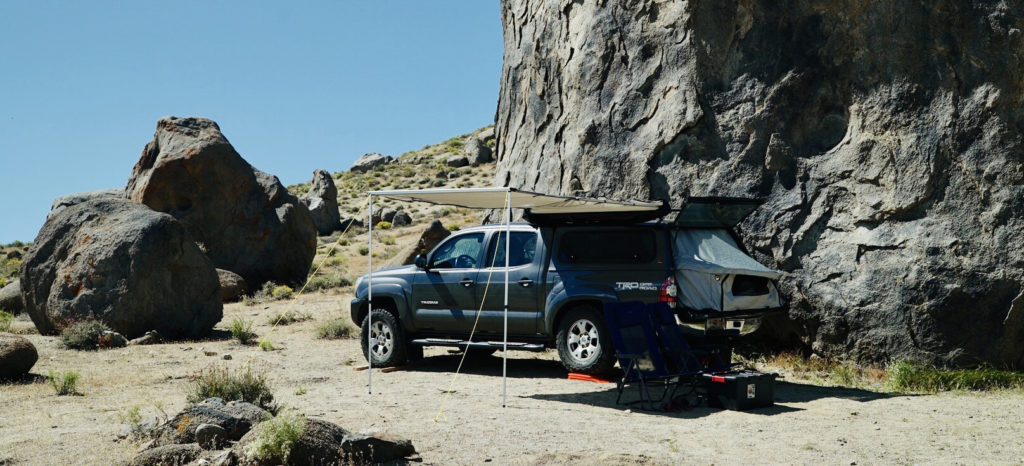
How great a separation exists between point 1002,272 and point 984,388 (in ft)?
4.76

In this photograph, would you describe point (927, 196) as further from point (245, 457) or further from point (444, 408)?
point (245, 457)

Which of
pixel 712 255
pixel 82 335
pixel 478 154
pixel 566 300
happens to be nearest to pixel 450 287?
pixel 566 300

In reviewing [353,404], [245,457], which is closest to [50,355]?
[353,404]

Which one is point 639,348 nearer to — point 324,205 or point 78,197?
point 78,197

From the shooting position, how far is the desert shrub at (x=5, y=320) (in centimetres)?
1792

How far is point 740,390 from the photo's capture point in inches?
384

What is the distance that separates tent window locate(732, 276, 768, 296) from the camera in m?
11.1

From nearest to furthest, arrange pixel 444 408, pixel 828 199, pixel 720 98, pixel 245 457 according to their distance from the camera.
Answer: pixel 245 457, pixel 444 408, pixel 828 199, pixel 720 98

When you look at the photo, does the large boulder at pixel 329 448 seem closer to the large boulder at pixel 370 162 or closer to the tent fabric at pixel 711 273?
the tent fabric at pixel 711 273

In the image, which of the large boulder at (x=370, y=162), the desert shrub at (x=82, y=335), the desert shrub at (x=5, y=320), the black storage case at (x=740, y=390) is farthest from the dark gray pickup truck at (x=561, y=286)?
the large boulder at (x=370, y=162)

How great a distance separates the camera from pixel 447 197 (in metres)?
11.2

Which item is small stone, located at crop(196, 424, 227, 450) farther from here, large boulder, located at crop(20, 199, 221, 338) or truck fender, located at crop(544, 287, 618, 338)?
large boulder, located at crop(20, 199, 221, 338)

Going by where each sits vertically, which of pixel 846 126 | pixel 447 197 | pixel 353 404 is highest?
pixel 846 126

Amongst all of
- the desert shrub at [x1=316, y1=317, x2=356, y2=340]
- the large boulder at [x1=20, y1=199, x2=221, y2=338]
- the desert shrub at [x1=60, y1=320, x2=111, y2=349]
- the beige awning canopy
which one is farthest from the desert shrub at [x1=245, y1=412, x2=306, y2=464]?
the desert shrub at [x1=316, y1=317, x2=356, y2=340]
